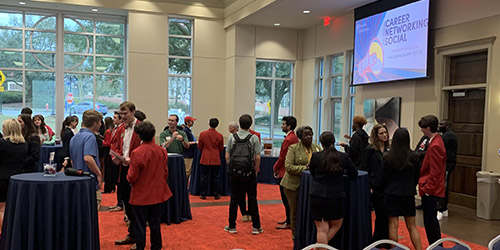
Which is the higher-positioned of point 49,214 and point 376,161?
point 376,161

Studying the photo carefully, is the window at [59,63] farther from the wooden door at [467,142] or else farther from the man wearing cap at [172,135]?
the wooden door at [467,142]

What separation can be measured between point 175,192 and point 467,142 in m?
5.12

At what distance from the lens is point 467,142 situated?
722 centimetres

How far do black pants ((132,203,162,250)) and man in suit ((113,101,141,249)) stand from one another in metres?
0.36

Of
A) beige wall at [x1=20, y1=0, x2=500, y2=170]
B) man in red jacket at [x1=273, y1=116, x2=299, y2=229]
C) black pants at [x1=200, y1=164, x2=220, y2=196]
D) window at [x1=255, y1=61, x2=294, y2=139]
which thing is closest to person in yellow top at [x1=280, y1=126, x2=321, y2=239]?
man in red jacket at [x1=273, y1=116, x2=299, y2=229]

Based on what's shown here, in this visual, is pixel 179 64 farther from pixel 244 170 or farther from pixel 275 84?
pixel 244 170

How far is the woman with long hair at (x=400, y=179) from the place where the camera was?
12.4 feet

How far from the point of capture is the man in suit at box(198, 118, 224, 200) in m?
7.29

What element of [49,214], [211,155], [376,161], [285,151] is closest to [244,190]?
[285,151]

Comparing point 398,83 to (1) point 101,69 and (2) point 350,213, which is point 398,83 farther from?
(1) point 101,69

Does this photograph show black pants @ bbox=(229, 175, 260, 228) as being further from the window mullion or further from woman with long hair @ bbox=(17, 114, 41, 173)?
the window mullion

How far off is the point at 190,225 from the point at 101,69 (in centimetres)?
835

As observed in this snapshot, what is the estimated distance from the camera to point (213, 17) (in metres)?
12.5

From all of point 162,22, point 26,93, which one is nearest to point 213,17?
point 162,22
